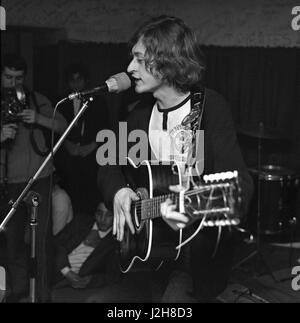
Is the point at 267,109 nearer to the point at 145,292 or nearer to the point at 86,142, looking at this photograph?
the point at 86,142

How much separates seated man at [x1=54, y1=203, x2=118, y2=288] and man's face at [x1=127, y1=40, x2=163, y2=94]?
141 cm

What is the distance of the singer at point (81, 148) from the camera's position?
3320 millimetres

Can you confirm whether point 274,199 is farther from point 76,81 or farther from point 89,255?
point 76,81

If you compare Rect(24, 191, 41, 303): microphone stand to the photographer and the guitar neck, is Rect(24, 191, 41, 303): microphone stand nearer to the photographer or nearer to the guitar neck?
the guitar neck

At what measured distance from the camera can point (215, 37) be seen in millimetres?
3871

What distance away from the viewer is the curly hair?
7.39ft

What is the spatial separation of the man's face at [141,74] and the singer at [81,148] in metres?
0.95

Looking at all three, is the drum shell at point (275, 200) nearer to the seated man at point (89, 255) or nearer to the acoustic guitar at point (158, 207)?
the seated man at point (89, 255)

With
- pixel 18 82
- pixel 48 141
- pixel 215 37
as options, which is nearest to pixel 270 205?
pixel 215 37

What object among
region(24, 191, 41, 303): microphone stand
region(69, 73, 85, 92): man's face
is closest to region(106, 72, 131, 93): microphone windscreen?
region(24, 191, 41, 303): microphone stand

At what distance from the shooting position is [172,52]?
229cm

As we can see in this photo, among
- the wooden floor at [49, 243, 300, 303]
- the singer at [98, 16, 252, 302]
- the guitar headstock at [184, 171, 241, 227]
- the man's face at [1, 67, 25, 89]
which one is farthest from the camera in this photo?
the wooden floor at [49, 243, 300, 303]

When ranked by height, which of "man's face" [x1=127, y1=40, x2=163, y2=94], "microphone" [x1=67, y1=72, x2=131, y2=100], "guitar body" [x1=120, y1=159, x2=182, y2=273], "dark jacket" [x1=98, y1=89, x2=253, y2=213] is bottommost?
"guitar body" [x1=120, y1=159, x2=182, y2=273]

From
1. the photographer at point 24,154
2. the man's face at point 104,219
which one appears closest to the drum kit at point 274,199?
the man's face at point 104,219
